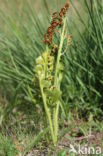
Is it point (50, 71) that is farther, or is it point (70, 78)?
point (70, 78)

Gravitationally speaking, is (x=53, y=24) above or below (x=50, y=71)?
above

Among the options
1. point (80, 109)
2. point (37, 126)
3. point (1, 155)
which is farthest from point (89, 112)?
point (1, 155)

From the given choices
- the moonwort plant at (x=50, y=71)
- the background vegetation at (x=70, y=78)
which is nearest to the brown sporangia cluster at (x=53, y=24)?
the moonwort plant at (x=50, y=71)

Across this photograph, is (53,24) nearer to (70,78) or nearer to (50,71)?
(50,71)

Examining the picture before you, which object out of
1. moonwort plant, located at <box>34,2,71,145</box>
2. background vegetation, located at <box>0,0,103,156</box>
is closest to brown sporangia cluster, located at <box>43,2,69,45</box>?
moonwort plant, located at <box>34,2,71,145</box>

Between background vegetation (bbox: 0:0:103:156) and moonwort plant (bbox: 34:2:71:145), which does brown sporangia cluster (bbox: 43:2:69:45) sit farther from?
background vegetation (bbox: 0:0:103:156)

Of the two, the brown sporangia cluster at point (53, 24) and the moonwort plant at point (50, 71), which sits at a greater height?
the brown sporangia cluster at point (53, 24)

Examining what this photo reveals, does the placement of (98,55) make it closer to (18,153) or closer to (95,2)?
(95,2)

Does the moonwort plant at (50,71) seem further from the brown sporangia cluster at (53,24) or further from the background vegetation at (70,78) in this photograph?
the background vegetation at (70,78)

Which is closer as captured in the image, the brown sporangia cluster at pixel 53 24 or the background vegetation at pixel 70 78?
the brown sporangia cluster at pixel 53 24

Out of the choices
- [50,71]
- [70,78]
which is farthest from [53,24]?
[70,78]

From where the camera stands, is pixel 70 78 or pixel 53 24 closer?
pixel 53 24

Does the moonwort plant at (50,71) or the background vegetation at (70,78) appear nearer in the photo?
the moonwort plant at (50,71)
